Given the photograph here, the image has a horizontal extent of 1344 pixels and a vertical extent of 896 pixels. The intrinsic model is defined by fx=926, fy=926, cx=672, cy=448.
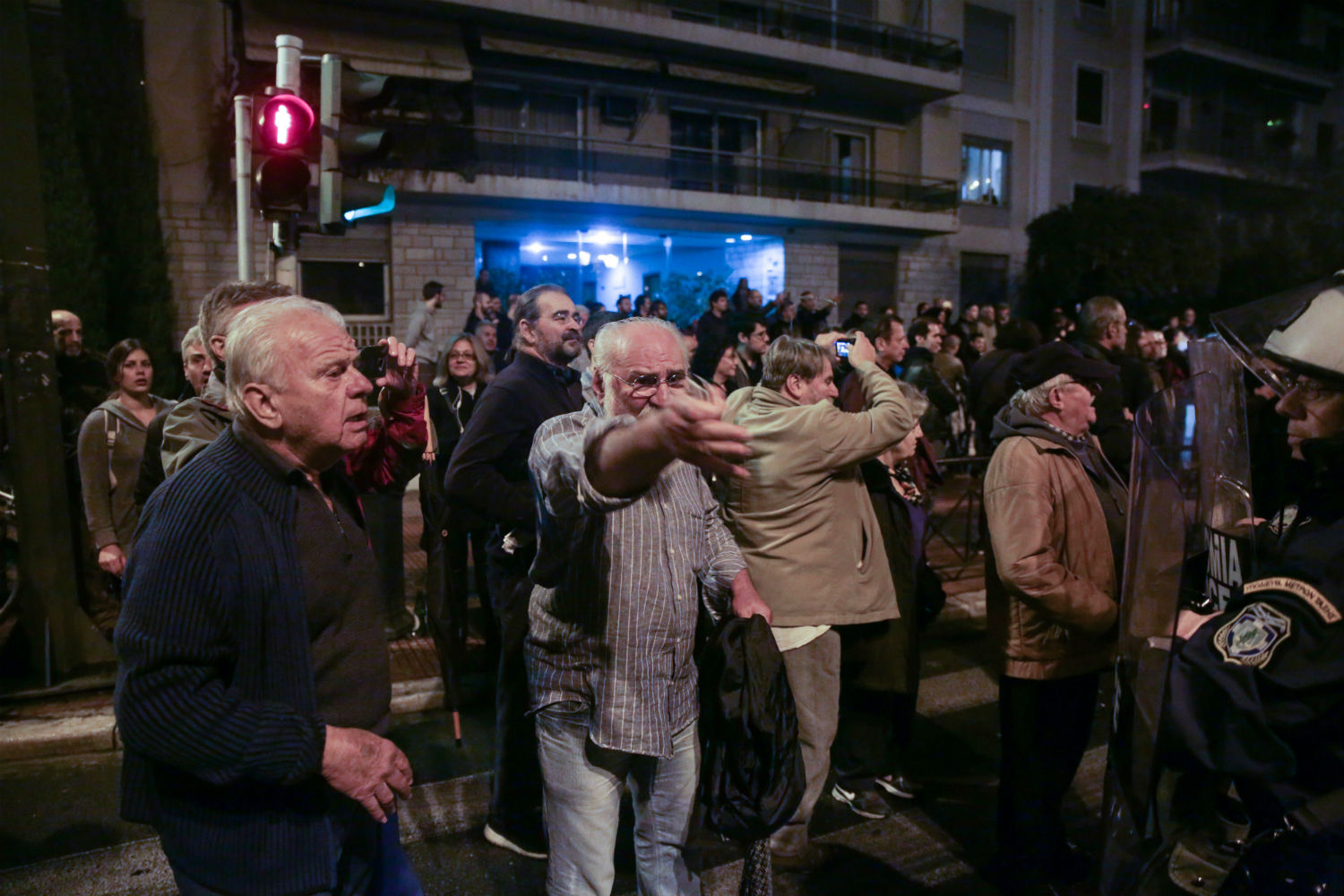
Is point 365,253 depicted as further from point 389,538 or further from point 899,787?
point 899,787

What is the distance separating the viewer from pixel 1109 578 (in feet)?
10.9

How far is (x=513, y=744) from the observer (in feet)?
11.7

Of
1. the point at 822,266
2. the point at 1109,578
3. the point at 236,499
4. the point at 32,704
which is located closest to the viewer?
the point at 236,499

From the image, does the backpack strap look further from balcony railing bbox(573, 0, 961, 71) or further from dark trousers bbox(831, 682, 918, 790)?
balcony railing bbox(573, 0, 961, 71)

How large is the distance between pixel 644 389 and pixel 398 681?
362 cm

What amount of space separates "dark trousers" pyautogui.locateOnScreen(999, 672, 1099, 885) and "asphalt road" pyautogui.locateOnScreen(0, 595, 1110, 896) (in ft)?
0.64

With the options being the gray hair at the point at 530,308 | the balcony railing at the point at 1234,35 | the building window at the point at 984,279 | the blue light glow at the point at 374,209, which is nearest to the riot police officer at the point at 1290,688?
the gray hair at the point at 530,308

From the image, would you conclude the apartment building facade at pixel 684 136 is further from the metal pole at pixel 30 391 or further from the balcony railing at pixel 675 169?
the metal pole at pixel 30 391

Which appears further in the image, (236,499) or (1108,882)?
(1108,882)

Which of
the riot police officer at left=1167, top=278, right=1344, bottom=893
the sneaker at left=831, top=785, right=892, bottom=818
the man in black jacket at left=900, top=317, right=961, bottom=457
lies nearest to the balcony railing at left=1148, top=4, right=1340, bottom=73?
the man in black jacket at left=900, top=317, right=961, bottom=457

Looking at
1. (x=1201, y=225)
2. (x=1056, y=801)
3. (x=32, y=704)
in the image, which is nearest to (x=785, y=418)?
(x=1056, y=801)

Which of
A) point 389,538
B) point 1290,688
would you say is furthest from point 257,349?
point 389,538

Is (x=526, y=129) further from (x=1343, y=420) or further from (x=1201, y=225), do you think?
(x=1343, y=420)

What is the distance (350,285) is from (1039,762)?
15.6 metres
